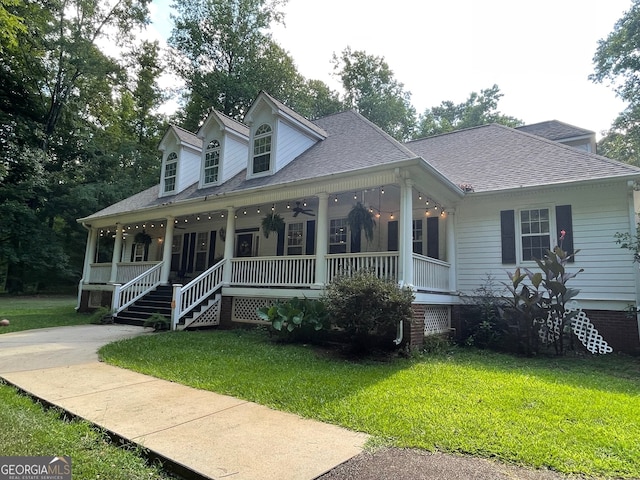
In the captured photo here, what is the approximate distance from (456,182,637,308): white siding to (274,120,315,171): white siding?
207 inches

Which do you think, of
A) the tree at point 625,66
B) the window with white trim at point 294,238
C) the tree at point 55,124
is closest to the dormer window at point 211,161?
the window with white trim at point 294,238

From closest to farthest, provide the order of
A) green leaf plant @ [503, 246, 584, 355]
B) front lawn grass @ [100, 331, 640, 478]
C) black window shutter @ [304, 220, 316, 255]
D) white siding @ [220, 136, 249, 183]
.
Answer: front lawn grass @ [100, 331, 640, 478] → green leaf plant @ [503, 246, 584, 355] → black window shutter @ [304, 220, 316, 255] → white siding @ [220, 136, 249, 183]

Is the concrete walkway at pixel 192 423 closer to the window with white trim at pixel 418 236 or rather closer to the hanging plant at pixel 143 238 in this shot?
the window with white trim at pixel 418 236

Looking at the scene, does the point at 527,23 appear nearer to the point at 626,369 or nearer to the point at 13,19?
the point at 626,369

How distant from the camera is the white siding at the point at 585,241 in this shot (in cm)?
853

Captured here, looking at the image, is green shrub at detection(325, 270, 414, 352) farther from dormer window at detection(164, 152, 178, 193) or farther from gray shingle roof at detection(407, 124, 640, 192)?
dormer window at detection(164, 152, 178, 193)

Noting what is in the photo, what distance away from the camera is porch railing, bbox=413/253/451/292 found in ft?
27.4

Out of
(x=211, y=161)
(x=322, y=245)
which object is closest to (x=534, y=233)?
(x=322, y=245)

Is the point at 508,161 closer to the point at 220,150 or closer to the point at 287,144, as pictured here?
the point at 287,144

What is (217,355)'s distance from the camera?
23.1 ft

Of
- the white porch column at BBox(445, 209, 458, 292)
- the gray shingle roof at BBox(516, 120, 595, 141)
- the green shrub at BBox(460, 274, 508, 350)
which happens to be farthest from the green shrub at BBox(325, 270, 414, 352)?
the gray shingle roof at BBox(516, 120, 595, 141)

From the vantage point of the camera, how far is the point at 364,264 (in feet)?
28.2

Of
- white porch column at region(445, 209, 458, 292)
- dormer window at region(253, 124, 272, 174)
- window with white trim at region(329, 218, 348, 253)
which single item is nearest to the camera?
white porch column at region(445, 209, 458, 292)

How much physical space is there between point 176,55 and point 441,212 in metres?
28.3
